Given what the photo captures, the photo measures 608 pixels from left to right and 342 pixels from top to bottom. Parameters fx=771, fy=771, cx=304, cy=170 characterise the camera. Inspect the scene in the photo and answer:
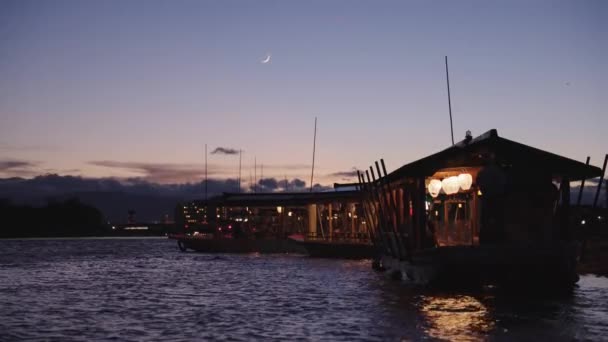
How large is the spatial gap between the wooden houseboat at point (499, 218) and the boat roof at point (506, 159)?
0.11ft

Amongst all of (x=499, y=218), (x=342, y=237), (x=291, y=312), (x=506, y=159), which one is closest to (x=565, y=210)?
(x=499, y=218)

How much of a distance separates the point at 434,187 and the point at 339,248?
30.4m

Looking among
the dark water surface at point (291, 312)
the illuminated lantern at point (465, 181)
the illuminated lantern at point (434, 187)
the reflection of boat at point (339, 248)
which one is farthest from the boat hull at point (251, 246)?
the illuminated lantern at point (465, 181)

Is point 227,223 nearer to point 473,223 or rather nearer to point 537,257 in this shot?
point 473,223

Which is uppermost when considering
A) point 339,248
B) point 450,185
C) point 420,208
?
point 450,185

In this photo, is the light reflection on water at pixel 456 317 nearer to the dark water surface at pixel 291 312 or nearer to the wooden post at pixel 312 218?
the dark water surface at pixel 291 312

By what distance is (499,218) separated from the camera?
1096 inches

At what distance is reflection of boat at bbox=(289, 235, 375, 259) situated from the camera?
57531mm

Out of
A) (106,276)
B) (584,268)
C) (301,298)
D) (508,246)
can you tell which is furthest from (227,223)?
(508,246)

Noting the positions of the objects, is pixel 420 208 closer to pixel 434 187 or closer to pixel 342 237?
pixel 434 187

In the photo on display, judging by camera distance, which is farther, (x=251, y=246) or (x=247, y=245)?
(x=247, y=245)

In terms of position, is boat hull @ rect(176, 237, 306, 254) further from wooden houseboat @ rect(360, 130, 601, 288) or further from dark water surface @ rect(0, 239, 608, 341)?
wooden houseboat @ rect(360, 130, 601, 288)

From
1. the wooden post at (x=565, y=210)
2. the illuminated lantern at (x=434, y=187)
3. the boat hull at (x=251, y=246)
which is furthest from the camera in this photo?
the boat hull at (x=251, y=246)

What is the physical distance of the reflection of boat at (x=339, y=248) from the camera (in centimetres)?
5753
